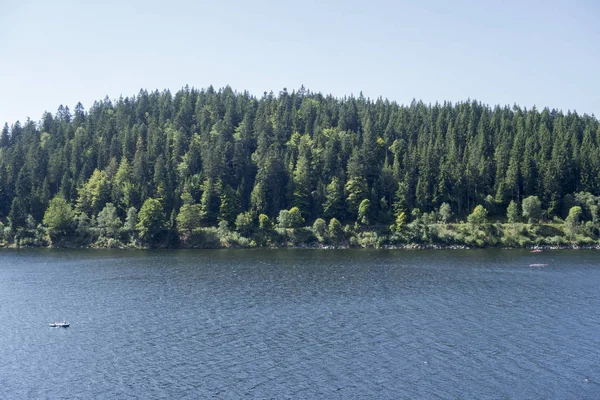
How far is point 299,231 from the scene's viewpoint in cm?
14562

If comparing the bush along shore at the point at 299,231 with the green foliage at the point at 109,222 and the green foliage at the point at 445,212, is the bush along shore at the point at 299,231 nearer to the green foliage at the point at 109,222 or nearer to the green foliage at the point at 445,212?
the green foliage at the point at 109,222

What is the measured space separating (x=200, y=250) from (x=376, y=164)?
64.4 m

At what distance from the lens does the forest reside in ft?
469

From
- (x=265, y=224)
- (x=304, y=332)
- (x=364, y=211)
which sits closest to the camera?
(x=304, y=332)

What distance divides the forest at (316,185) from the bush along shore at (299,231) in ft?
1.28

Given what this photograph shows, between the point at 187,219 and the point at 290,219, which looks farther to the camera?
the point at 290,219

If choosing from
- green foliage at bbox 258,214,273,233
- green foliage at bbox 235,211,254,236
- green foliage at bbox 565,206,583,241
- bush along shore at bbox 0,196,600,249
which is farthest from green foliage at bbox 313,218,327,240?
green foliage at bbox 565,206,583,241

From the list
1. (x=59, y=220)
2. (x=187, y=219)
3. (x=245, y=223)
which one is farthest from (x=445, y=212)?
(x=59, y=220)

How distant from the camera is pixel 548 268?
10069 cm

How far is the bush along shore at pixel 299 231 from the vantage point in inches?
5359

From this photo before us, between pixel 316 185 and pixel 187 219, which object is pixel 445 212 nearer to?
pixel 316 185

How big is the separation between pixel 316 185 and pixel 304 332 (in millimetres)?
104032

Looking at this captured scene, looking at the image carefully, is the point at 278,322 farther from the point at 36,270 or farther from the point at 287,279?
the point at 36,270

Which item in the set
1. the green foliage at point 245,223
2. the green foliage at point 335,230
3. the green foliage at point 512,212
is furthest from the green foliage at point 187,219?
the green foliage at point 512,212
